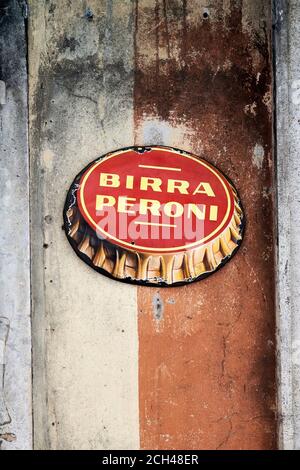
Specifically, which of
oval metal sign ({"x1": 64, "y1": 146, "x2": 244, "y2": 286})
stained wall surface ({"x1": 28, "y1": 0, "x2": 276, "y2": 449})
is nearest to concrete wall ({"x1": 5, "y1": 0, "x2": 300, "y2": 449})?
stained wall surface ({"x1": 28, "y1": 0, "x2": 276, "y2": 449})

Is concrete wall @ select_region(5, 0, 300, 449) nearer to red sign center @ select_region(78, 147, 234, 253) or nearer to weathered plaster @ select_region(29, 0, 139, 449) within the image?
weathered plaster @ select_region(29, 0, 139, 449)

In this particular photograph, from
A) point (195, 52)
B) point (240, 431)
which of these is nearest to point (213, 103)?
point (195, 52)

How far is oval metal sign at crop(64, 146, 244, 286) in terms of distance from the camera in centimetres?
405

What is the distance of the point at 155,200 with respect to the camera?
415 cm

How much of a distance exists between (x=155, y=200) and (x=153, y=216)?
12cm

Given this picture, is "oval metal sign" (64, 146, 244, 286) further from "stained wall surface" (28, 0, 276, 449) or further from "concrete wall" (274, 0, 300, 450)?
"concrete wall" (274, 0, 300, 450)

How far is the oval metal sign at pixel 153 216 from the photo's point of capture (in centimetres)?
405

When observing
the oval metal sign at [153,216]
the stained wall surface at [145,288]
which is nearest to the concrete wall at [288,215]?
the stained wall surface at [145,288]

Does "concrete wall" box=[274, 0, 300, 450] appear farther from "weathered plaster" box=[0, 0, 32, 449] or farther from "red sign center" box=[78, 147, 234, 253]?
"weathered plaster" box=[0, 0, 32, 449]

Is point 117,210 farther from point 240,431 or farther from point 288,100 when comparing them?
point 240,431

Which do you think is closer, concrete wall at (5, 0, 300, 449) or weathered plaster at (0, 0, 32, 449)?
weathered plaster at (0, 0, 32, 449)

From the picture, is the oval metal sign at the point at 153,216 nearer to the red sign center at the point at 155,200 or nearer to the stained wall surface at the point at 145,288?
the red sign center at the point at 155,200

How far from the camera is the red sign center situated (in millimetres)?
4073

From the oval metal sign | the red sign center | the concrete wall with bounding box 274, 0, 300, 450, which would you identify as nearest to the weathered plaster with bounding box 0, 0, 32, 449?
the oval metal sign
